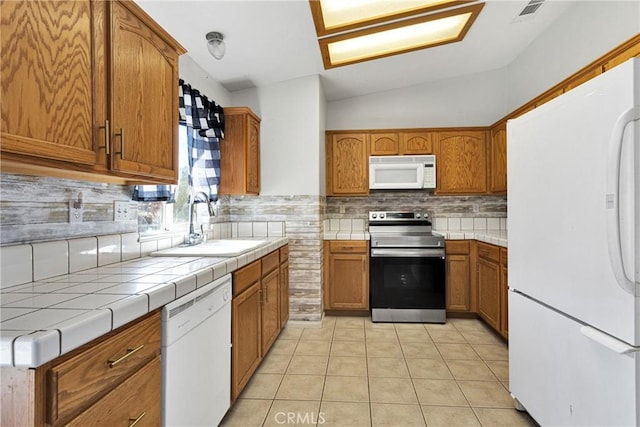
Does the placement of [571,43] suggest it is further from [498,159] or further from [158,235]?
[158,235]

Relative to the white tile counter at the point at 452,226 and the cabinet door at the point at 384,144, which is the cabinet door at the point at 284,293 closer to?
the white tile counter at the point at 452,226

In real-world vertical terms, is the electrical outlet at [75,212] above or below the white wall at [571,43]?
below

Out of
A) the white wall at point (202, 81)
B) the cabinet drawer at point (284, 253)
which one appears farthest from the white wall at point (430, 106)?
the cabinet drawer at point (284, 253)

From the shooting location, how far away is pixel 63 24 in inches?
41.0

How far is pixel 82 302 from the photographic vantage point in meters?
0.96

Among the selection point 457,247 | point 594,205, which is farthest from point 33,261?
point 457,247

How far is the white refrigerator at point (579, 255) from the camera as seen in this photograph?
1095mm

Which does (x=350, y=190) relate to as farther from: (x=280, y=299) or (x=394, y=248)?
(x=280, y=299)

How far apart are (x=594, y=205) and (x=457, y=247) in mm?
2259

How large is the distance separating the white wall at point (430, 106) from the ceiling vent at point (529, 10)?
1.12 m

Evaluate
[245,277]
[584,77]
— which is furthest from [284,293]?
[584,77]

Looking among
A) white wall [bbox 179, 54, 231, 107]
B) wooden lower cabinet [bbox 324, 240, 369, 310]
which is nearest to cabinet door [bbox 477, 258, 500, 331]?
wooden lower cabinet [bbox 324, 240, 369, 310]

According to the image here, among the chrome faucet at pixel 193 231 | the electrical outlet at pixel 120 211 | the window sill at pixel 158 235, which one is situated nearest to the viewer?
the electrical outlet at pixel 120 211

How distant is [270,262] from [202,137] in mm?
1197
